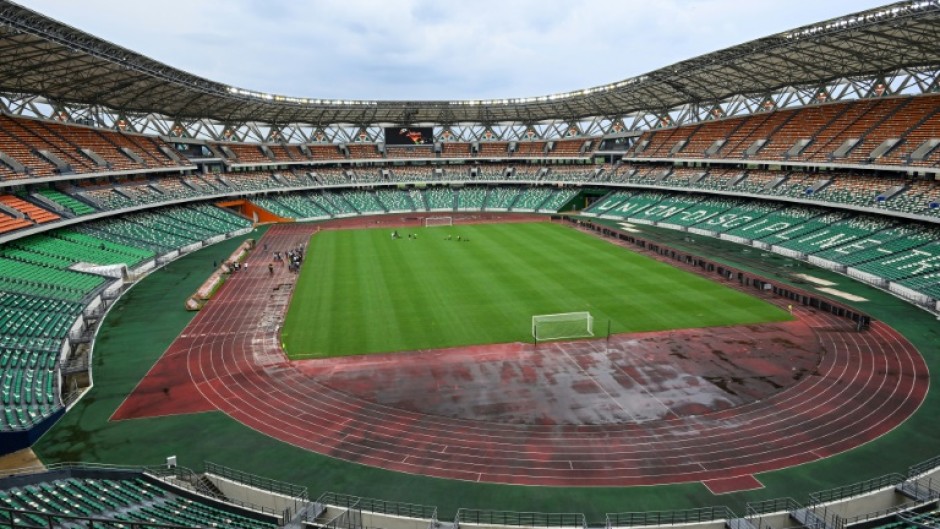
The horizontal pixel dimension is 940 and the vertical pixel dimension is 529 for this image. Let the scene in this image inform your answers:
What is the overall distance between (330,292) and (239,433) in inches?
807

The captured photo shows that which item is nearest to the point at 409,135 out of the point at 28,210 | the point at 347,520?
the point at 28,210

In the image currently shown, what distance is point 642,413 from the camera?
22406mm

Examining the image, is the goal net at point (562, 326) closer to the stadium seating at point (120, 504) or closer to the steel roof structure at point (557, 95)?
the stadium seating at point (120, 504)

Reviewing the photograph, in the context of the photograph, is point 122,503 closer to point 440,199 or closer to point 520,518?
point 520,518

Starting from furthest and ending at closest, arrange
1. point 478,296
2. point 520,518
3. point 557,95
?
point 557,95, point 478,296, point 520,518

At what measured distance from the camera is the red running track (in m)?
19.0

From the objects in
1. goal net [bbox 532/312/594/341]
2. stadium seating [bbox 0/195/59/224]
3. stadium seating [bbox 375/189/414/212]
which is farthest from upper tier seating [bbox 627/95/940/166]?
stadium seating [bbox 0/195/59/224]

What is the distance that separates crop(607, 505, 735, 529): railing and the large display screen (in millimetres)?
90436

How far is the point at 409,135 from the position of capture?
100312 millimetres

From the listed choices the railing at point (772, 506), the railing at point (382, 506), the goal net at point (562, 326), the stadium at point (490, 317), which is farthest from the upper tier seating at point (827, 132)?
the railing at point (382, 506)

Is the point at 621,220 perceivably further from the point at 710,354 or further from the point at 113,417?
A: the point at 113,417

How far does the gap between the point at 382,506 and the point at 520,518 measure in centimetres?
420

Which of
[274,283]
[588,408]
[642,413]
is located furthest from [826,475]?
[274,283]

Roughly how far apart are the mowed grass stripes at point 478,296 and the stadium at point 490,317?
13.8 inches
